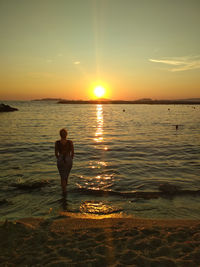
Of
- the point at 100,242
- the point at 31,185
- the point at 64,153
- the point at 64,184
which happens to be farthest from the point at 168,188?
the point at 31,185

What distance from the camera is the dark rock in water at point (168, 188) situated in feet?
27.4

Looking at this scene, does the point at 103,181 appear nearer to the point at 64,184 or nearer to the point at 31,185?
the point at 64,184

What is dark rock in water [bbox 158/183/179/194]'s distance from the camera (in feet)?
27.4

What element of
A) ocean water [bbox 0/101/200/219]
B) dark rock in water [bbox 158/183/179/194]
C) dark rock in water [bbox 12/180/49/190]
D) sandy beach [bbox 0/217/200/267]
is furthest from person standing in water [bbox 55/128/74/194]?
dark rock in water [bbox 158/183/179/194]

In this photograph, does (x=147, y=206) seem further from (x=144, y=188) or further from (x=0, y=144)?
(x=0, y=144)

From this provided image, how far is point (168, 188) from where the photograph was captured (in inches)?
335

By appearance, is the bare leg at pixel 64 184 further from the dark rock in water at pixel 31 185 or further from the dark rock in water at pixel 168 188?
the dark rock in water at pixel 168 188

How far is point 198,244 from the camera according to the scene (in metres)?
4.79

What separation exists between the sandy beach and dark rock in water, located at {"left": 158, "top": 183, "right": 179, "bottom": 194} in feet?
7.50

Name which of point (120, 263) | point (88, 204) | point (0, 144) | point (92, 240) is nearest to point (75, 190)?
point (88, 204)

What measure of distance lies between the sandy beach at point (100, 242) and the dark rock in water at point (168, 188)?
7.50 ft

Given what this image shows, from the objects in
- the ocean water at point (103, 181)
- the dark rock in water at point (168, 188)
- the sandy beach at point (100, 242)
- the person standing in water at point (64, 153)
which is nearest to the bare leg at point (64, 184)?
the person standing in water at point (64, 153)

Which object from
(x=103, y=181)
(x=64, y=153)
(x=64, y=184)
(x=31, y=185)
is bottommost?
(x=103, y=181)

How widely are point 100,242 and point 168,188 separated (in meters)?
4.73
